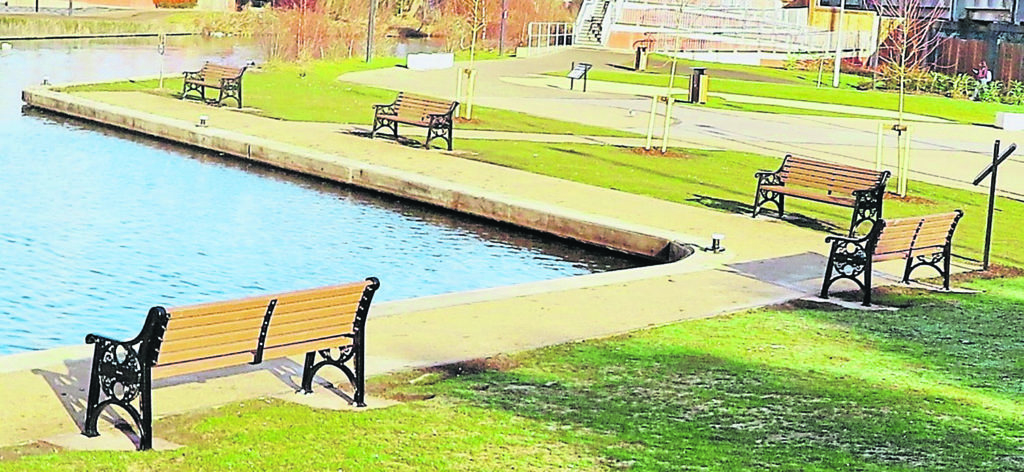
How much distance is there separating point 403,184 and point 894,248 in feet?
27.2

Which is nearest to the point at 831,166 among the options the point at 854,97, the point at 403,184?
the point at 403,184

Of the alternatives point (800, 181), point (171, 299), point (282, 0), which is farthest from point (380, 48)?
point (171, 299)

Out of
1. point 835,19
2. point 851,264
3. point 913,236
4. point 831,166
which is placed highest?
point 835,19

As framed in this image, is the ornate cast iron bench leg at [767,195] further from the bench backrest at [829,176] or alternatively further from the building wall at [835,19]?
the building wall at [835,19]

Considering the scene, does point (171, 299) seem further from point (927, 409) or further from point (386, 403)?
point (927, 409)

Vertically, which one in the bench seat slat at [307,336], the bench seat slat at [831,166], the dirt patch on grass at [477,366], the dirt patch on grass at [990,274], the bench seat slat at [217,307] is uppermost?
the bench seat slat at [831,166]

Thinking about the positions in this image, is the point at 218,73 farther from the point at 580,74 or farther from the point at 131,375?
the point at 131,375

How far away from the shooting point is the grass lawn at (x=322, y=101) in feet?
97.7

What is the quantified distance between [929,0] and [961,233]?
1941 inches

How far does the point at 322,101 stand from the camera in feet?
108

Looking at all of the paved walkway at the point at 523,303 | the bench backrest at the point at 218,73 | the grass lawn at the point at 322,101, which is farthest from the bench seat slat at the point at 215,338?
the bench backrest at the point at 218,73

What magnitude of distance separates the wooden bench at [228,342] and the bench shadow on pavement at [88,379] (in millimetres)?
130

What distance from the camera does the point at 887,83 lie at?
51.0 meters

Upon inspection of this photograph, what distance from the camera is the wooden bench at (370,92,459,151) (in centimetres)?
2528
